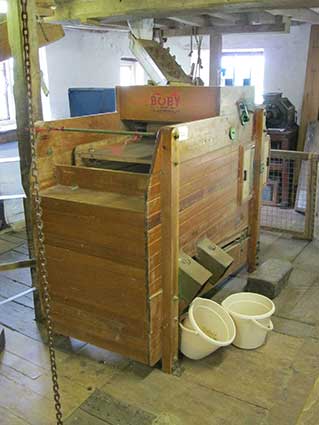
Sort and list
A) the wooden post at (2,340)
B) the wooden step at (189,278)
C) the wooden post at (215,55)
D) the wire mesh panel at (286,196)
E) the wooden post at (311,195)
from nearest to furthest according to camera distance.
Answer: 1. the wooden step at (189,278)
2. the wooden post at (2,340)
3. the wooden post at (311,195)
4. the wooden post at (215,55)
5. the wire mesh panel at (286,196)

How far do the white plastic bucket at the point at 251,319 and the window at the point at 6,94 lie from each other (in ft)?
12.1

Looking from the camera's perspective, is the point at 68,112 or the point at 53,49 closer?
the point at 53,49

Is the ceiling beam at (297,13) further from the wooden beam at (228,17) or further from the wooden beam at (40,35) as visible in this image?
the wooden beam at (40,35)

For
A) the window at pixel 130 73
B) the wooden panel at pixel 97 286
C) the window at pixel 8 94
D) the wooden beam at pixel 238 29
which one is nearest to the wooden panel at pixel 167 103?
the wooden panel at pixel 97 286

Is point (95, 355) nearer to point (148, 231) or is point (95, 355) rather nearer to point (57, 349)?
point (57, 349)

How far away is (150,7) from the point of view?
8.96 feet

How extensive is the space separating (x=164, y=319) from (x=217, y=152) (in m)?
0.98

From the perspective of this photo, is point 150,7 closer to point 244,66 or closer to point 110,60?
point 110,60

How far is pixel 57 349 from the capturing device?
7.94 feet

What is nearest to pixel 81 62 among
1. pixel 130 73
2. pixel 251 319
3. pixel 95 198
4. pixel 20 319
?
pixel 130 73

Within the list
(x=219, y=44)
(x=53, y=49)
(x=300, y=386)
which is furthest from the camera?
(x=53, y=49)

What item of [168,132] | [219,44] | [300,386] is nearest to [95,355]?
[300,386]

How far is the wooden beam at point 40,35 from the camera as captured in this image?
2.56 meters

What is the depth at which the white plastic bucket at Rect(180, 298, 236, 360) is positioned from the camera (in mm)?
2197
